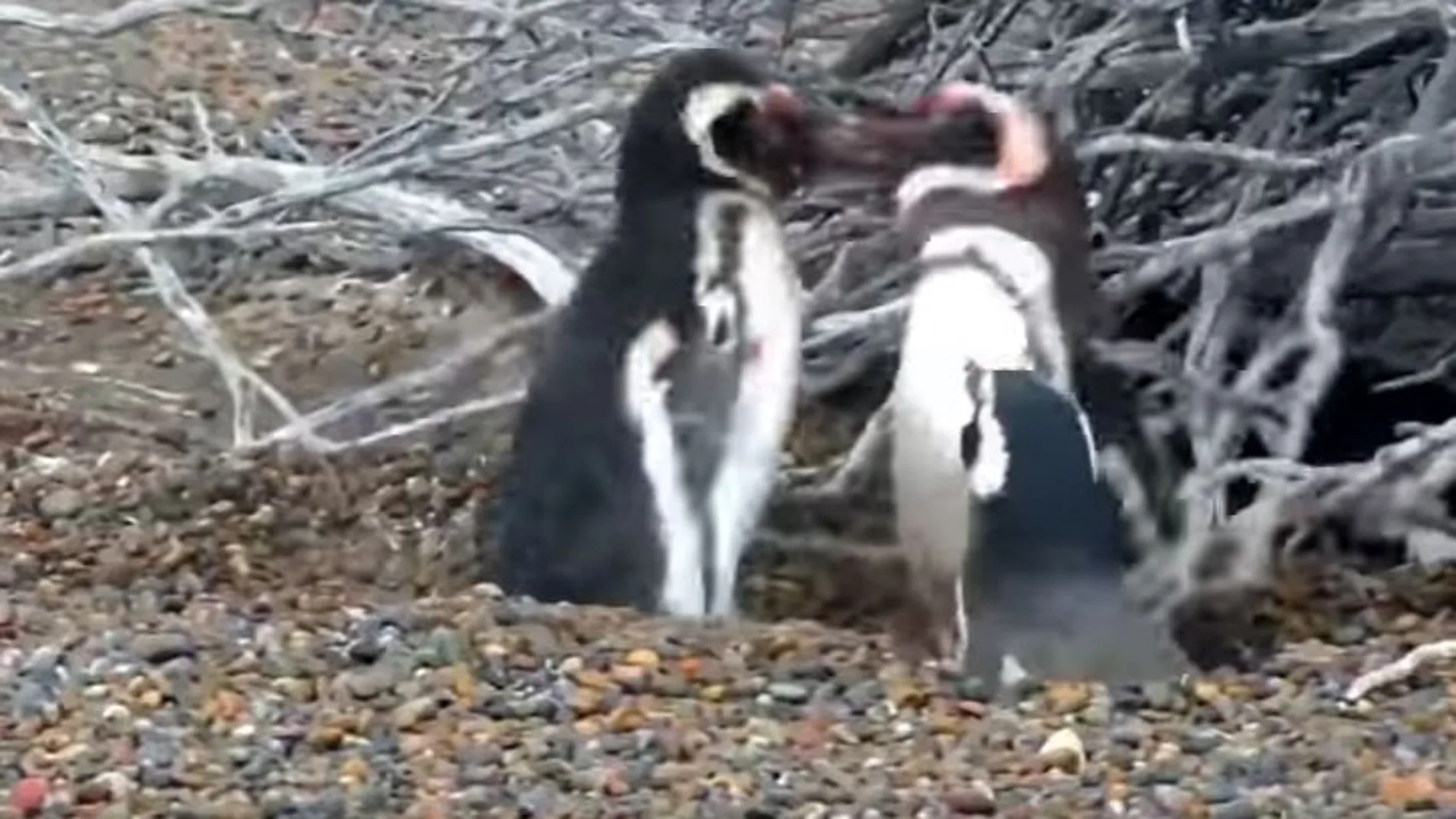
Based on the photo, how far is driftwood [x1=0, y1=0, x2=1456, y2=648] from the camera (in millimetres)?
3408

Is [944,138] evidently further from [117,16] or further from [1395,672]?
[117,16]

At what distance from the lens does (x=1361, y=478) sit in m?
3.16

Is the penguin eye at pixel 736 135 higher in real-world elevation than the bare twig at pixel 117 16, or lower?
lower

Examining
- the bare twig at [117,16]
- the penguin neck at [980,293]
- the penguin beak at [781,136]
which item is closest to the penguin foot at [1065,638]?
the penguin neck at [980,293]

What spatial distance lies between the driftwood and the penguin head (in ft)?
0.56

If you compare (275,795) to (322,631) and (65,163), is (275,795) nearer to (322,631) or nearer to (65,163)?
(322,631)

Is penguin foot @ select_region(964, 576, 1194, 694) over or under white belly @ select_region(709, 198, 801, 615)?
under

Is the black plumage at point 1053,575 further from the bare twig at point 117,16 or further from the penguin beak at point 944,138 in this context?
the bare twig at point 117,16

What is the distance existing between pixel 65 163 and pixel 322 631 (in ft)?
3.87

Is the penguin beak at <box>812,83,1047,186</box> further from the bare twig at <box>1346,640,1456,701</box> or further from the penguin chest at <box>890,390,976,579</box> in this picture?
the bare twig at <box>1346,640,1456,701</box>

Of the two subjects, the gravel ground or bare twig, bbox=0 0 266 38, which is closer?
the gravel ground

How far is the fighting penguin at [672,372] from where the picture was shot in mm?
3389

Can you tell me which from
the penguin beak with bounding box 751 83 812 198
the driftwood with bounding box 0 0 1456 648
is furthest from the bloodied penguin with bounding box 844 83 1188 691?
the driftwood with bounding box 0 0 1456 648

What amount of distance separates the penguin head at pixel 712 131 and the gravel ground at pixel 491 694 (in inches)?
17.5
